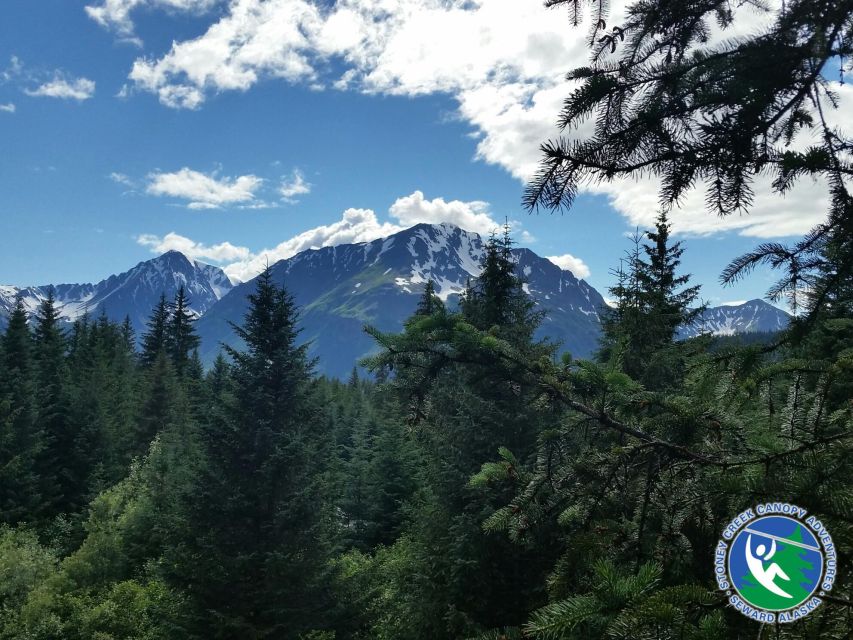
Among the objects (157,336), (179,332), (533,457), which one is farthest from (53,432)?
(533,457)

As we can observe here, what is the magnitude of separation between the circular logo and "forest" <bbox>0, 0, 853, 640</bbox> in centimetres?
7

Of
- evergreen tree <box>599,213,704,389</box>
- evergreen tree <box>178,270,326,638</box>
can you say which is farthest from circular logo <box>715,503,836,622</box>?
evergreen tree <box>178,270,326,638</box>

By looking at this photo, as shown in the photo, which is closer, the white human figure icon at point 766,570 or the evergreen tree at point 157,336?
the white human figure icon at point 766,570

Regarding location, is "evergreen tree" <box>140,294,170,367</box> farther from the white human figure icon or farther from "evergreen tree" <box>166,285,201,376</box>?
the white human figure icon

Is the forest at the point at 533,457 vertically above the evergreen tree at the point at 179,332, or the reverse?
the evergreen tree at the point at 179,332

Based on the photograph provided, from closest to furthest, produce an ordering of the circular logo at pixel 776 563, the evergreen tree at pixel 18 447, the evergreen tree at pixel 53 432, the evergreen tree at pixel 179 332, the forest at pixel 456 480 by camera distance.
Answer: the circular logo at pixel 776 563
the forest at pixel 456 480
the evergreen tree at pixel 18 447
the evergreen tree at pixel 53 432
the evergreen tree at pixel 179 332

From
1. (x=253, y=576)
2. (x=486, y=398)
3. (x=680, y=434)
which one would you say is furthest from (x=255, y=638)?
(x=680, y=434)

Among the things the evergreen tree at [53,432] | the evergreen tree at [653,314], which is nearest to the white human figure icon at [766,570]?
the evergreen tree at [653,314]

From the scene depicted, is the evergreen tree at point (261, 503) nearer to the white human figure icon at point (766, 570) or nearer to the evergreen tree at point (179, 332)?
the white human figure icon at point (766, 570)

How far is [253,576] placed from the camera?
517 inches

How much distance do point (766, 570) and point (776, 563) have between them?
4 centimetres

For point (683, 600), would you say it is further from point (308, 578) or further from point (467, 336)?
point (308, 578)

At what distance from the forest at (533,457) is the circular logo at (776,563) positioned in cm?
7

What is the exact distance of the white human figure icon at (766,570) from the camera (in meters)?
1.62
